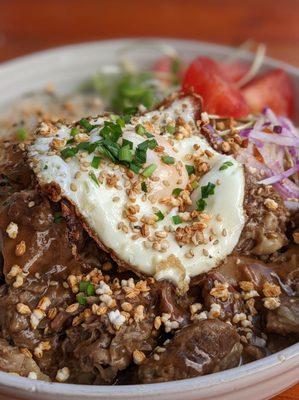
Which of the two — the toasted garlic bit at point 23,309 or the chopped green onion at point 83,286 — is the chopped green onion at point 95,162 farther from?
the toasted garlic bit at point 23,309

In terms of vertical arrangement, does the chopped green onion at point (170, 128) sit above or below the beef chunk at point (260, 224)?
above

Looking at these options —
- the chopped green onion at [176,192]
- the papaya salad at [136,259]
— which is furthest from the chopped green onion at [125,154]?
the chopped green onion at [176,192]

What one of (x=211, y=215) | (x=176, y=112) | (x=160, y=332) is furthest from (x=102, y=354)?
(x=176, y=112)

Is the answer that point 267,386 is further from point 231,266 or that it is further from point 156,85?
point 156,85

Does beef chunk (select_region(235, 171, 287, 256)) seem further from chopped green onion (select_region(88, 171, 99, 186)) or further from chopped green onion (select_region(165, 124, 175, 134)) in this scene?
chopped green onion (select_region(88, 171, 99, 186))

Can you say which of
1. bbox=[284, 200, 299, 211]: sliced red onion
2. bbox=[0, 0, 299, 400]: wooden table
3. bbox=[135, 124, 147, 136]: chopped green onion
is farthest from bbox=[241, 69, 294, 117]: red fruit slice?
bbox=[135, 124, 147, 136]: chopped green onion

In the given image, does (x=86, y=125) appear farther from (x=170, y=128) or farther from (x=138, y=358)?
(x=138, y=358)
